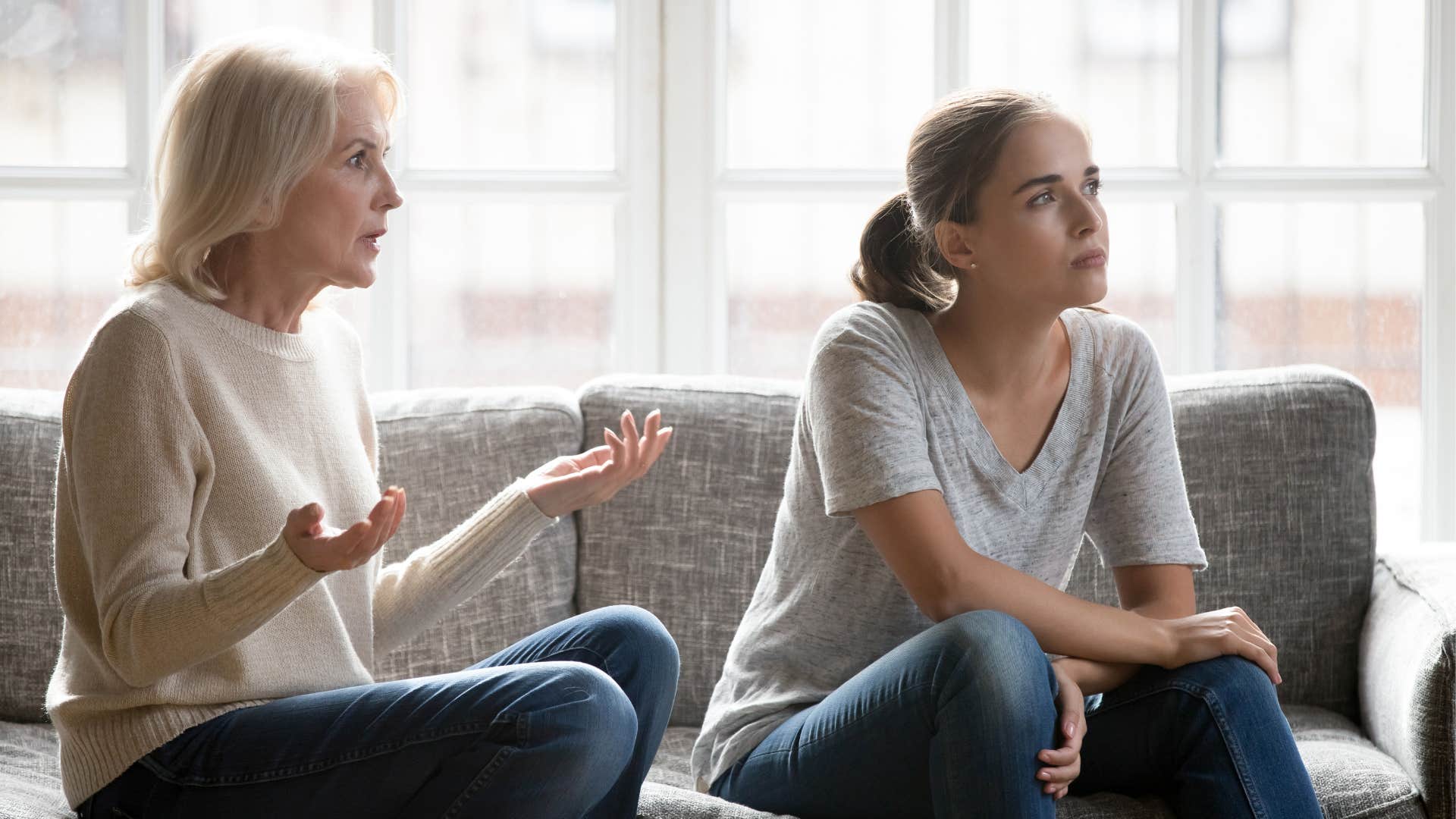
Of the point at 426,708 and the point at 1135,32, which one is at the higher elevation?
the point at 1135,32

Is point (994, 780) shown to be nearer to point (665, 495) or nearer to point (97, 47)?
point (665, 495)

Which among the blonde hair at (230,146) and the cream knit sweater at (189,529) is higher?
the blonde hair at (230,146)

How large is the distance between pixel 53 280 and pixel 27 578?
2.78 ft

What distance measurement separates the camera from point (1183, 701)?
150cm

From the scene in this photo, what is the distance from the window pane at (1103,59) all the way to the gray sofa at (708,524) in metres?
0.61

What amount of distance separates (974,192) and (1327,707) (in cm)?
99

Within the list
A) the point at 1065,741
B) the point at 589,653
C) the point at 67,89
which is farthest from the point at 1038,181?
the point at 67,89

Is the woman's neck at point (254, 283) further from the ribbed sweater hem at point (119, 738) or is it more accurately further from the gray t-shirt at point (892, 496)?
the gray t-shirt at point (892, 496)

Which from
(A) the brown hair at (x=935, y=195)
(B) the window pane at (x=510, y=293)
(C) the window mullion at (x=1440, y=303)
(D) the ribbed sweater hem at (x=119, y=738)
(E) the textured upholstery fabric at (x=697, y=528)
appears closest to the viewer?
(D) the ribbed sweater hem at (x=119, y=738)

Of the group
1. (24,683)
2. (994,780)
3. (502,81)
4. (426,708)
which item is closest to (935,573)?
(994,780)

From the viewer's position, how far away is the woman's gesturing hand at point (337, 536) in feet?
3.96

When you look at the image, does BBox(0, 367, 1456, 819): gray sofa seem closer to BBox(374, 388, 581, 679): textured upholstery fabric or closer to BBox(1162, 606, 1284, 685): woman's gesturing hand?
BBox(374, 388, 581, 679): textured upholstery fabric

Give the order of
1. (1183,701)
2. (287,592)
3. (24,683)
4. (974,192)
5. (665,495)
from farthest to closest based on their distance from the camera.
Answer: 1. (665,495)
2. (24,683)
3. (974,192)
4. (1183,701)
5. (287,592)

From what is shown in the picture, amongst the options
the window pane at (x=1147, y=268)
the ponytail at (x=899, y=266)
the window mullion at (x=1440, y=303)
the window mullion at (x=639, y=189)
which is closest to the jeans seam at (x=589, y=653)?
the ponytail at (x=899, y=266)
